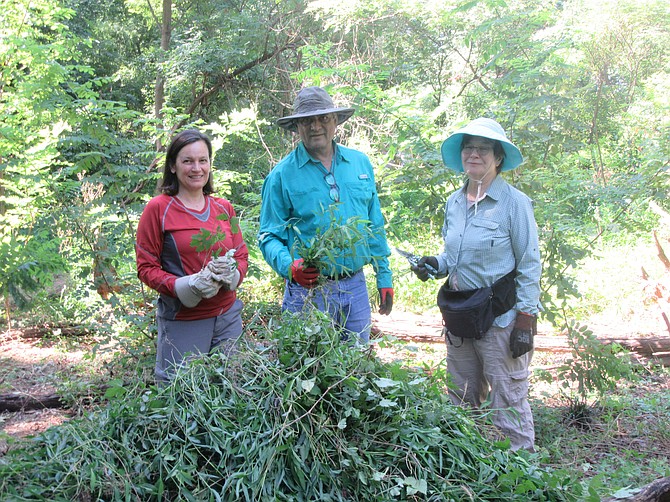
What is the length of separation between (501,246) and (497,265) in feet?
0.34

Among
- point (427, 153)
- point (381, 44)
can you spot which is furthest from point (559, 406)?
point (381, 44)

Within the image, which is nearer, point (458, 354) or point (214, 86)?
point (458, 354)

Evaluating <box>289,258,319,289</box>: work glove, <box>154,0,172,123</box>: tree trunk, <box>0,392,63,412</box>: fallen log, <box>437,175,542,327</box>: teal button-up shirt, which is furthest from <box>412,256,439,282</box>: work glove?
<box>154,0,172,123</box>: tree trunk

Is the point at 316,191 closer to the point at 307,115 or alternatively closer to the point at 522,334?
the point at 307,115

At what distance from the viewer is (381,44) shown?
975cm

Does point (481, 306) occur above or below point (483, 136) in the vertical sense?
below

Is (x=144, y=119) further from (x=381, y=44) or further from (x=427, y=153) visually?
(x=381, y=44)

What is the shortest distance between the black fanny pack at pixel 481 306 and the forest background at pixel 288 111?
3.37 feet

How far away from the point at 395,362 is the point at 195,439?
682 millimetres

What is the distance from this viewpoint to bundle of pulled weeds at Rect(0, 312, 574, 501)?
4.86ft

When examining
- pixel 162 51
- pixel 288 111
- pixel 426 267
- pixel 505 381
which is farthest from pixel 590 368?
pixel 162 51

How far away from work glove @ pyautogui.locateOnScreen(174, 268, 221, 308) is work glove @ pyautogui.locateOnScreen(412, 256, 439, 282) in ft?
3.66

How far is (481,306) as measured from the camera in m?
2.87

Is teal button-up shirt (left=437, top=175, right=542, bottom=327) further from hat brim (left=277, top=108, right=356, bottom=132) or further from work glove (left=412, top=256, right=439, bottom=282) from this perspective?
hat brim (left=277, top=108, right=356, bottom=132)
